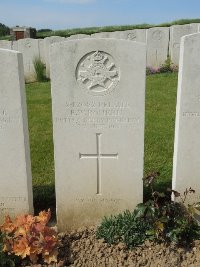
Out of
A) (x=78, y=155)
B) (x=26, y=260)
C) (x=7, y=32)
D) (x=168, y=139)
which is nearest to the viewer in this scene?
(x=26, y=260)

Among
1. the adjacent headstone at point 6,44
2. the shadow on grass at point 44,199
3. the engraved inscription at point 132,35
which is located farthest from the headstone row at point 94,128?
the adjacent headstone at point 6,44

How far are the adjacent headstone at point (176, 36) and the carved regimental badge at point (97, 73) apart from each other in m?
9.46

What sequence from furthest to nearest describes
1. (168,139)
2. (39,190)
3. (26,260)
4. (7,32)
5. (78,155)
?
(7,32) < (168,139) < (39,190) < (78,155) < (26,260)

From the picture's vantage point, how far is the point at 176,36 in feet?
40.5

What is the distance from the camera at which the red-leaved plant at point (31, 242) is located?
3166mm

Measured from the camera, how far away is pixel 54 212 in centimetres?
419

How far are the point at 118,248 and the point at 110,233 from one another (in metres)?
0.15

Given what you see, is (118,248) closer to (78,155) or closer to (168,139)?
(78,155)

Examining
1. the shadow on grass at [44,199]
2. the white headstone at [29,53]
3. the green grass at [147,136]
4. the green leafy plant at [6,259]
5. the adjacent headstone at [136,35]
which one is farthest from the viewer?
the white headstone at [29,53]

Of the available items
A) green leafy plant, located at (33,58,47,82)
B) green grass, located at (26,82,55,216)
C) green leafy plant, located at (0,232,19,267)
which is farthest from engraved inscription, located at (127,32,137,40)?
green leafy plant, located at (0,232,19,267)

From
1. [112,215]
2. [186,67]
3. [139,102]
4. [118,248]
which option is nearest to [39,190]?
[112,215]

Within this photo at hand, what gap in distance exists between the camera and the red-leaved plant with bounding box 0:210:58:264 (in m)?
3.17

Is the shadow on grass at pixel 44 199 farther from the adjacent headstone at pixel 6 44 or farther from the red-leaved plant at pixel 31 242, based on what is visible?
the adjacent headstone at pixel 6 44

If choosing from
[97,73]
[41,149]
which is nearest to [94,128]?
[97,73]
